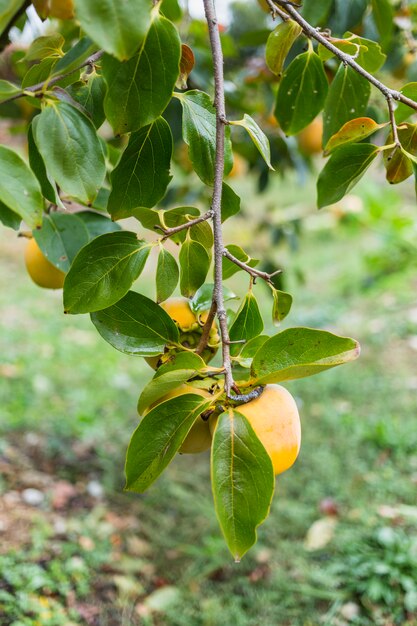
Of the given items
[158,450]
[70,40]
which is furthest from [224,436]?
[70,40]

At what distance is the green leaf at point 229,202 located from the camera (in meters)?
0.56

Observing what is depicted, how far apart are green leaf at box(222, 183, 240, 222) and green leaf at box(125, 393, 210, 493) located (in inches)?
7.1

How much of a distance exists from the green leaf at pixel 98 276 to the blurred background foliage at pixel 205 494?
0.48 metres

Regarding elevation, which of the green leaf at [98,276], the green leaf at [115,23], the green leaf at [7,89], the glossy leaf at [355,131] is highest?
the green leaf at [115,23]

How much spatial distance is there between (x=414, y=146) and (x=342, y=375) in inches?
77.4

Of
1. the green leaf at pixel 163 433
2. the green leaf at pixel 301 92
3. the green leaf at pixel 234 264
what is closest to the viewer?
the green leaf at pixel 163 433

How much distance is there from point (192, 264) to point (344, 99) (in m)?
0.27

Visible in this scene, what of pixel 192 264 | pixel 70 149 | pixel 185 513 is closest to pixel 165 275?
pixel 192 264

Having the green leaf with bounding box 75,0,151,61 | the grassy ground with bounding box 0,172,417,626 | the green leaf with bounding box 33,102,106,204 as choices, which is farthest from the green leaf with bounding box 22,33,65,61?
the grassy ground with bounding box 0,172,417,626

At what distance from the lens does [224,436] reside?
0.44 m

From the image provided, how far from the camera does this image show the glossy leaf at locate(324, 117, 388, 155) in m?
0.58

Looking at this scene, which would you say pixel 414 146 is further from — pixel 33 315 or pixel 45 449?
pixel 33 315

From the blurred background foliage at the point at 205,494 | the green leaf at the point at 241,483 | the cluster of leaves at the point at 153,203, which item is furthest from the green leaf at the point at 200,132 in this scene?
the blurred background foliage at the point at 205,494

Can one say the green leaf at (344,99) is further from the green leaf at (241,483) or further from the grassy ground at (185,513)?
the grassy ground at (185,513)
